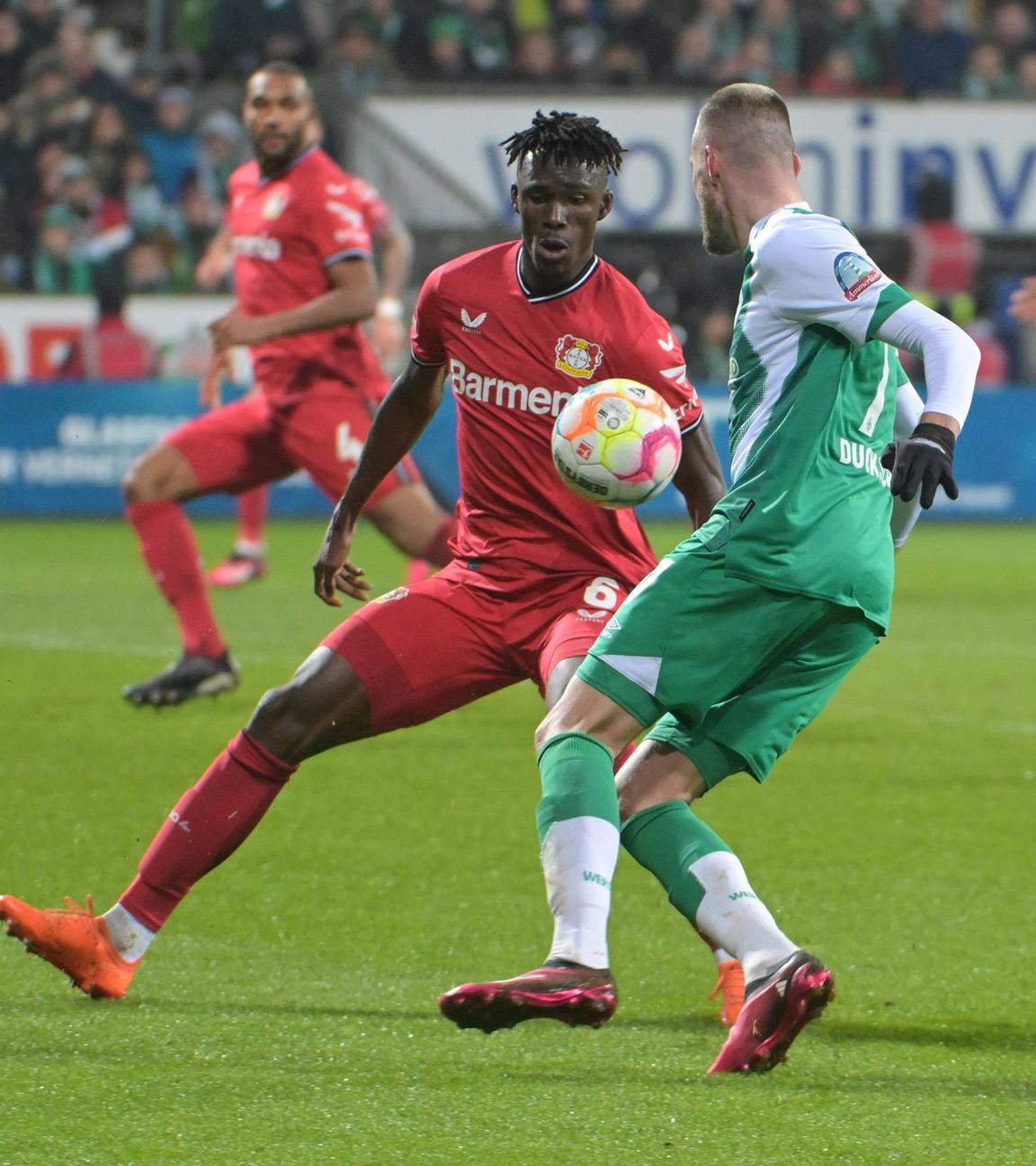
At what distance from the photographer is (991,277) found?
71.3 ft

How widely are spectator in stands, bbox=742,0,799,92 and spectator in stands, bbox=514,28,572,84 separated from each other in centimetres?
242

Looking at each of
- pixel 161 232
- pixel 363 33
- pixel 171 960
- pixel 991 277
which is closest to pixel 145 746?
pixel 171 960

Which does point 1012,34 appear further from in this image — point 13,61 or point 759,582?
point 759,582

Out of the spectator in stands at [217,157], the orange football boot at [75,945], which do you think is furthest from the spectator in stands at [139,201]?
the orange football boot at [75,945]

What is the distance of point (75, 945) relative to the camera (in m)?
4.52

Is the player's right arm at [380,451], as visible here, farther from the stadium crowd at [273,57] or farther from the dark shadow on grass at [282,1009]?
the stadium crowd at [273,57]

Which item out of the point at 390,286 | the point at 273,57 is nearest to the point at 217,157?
the point at 273,57

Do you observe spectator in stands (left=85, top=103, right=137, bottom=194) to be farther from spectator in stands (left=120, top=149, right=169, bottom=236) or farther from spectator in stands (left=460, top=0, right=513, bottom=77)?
spectator in stands (left=460, top=0, right=513, bottom=77)

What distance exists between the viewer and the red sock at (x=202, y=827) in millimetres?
4629

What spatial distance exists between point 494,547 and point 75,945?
132 cm

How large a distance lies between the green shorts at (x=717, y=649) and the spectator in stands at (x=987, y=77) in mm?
18337

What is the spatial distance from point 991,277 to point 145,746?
15741 mm

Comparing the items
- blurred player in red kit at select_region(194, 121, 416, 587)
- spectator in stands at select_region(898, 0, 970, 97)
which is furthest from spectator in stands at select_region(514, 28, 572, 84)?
blurred player in red kit at select_region(194, 121, 416, 587)

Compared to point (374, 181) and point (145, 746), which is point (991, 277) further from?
point (145, 746)
